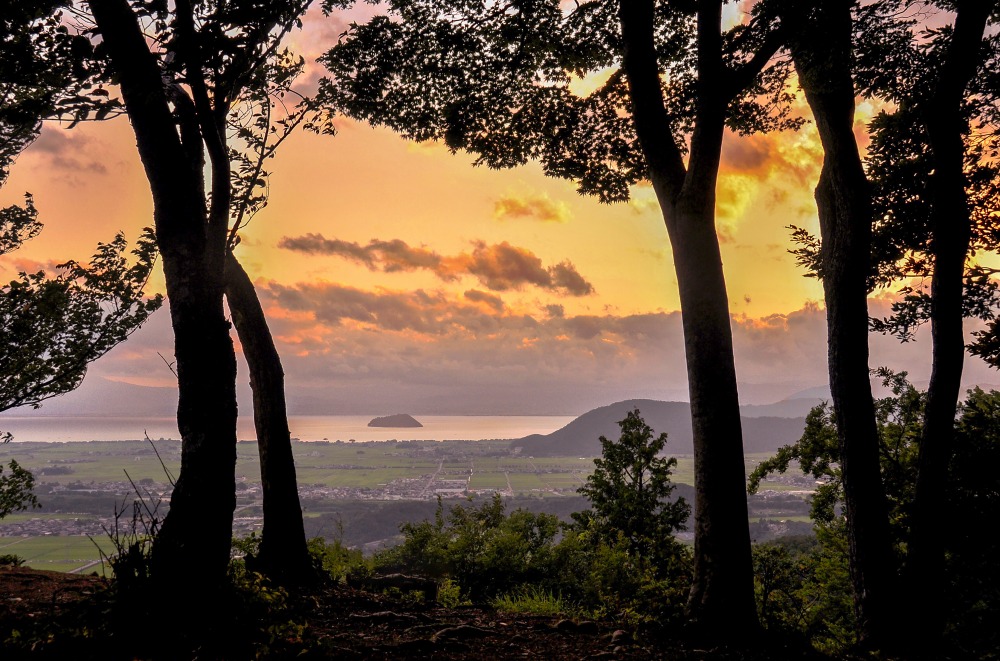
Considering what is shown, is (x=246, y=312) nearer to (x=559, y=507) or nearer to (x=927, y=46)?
(x=927, y=46)

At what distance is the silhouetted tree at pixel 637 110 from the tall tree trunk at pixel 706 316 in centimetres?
1

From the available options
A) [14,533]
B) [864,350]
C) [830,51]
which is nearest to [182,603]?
[864,350]

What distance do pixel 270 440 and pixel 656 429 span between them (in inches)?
4358

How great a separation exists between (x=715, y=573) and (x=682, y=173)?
422cm

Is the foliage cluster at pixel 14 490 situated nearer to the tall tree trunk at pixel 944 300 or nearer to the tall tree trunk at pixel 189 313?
the tall tree trunk at pixel 189 313

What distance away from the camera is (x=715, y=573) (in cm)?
517

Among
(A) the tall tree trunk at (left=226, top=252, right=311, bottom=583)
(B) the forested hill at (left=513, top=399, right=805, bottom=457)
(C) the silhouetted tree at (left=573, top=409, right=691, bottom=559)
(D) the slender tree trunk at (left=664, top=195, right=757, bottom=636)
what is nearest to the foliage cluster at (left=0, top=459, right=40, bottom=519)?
(A) the tall tree trunk at (left=226, top=252, right=311, bottom=583)

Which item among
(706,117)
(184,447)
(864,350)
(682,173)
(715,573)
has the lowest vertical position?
(715,573)

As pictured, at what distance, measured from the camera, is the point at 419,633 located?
5.09 m

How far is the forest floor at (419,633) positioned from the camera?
4.23 m

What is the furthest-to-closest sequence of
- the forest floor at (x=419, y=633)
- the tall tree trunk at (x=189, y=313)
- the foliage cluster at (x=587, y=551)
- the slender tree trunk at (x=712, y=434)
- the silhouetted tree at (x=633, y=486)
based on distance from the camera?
the silhouetted tree at (x=633, y=486) < the foliage cluster at (x=587, y=551) < the slender tree trunk at (x=712, y=434) < the tall tree trunk at (x=189, y=313) < the forest floor at (x=419, y=633)

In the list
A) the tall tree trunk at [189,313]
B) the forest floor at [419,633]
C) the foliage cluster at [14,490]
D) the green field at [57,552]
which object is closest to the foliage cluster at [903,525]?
the forest floor at [419,633]

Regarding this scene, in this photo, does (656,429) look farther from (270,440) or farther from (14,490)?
(270,440)

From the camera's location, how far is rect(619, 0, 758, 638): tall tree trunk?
517cm
